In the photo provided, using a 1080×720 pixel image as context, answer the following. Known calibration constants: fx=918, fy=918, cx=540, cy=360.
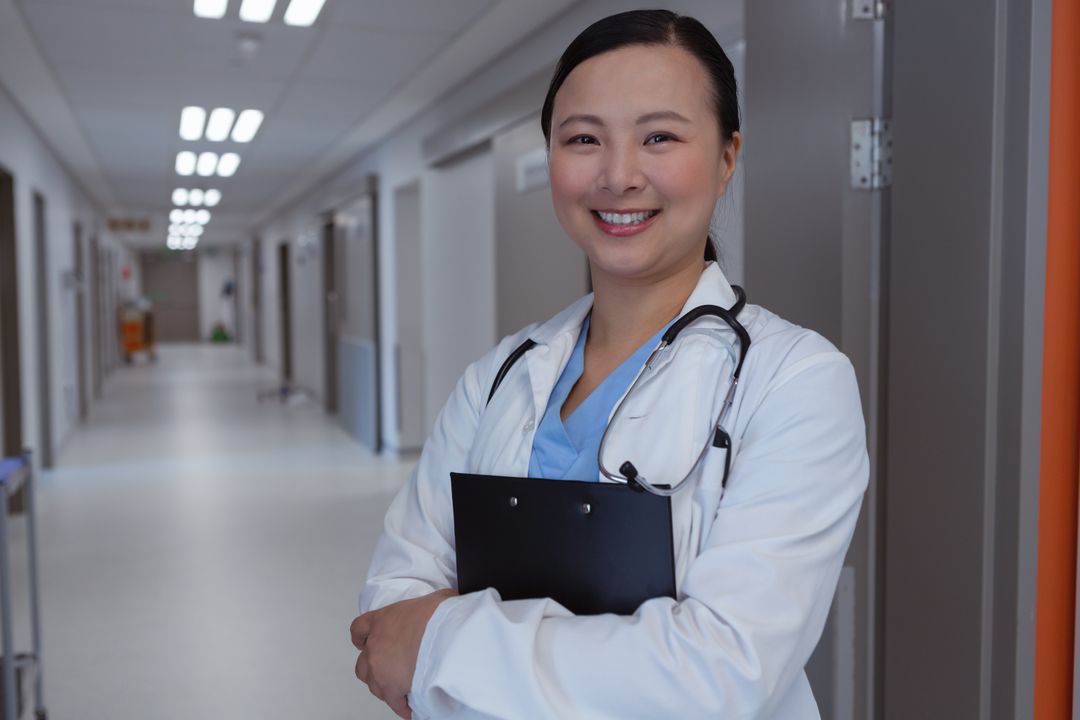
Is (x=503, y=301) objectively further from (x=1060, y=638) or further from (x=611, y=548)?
(x=611, y=548)

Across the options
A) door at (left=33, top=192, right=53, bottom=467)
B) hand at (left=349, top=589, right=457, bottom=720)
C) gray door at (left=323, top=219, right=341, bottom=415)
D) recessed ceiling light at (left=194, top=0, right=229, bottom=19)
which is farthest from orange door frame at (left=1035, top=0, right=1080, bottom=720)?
gray door at (left=323, top=219, right=341, bottom=415)

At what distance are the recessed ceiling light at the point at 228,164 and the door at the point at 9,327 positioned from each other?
8.24 feet

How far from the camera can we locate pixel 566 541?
1.15 m

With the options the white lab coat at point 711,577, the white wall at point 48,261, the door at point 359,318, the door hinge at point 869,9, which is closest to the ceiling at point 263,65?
the white wall at point 48,261

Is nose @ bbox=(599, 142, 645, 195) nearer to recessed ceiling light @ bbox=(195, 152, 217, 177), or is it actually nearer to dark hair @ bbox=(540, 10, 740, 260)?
dark hair @ bbox=(540, 10, 740, 260)

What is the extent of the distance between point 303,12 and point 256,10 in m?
0.21

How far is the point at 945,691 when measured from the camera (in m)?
1.81

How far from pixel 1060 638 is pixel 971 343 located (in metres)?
0.58

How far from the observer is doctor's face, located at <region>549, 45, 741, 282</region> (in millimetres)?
1148

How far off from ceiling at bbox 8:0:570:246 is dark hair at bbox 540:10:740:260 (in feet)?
10.6

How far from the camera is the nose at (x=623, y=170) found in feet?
3.76

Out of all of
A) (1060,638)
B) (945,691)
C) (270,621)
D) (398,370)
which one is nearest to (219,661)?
(270,621)

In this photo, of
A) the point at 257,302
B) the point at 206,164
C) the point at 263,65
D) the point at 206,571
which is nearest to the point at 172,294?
the point at 257,302

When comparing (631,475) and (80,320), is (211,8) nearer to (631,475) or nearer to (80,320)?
(631,475)
